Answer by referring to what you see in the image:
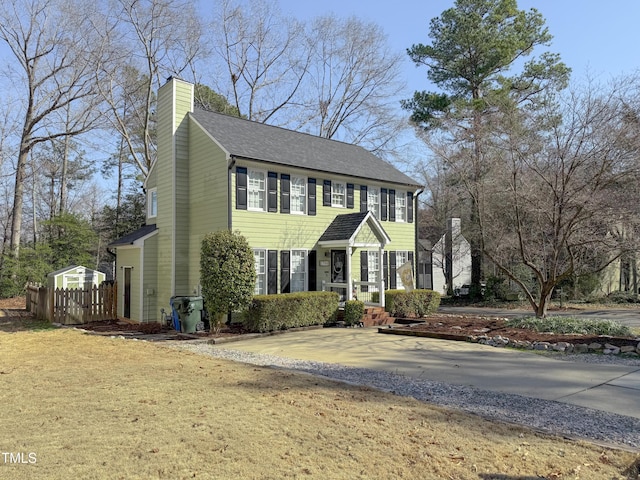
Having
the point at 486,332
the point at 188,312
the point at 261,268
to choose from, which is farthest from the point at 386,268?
the point at 188,312

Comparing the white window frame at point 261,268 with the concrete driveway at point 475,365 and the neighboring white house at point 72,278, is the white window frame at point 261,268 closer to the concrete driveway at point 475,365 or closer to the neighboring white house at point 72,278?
the concrete driveway at point 475,365

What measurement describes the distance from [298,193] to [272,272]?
3052 millimetres

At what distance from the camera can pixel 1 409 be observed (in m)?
5.26

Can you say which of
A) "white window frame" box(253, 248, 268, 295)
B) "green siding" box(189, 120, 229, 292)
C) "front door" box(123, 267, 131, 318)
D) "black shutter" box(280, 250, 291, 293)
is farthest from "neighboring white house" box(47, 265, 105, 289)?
"black shutter" box(280, 250, 291, 293)

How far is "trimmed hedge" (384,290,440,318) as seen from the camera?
1625cm

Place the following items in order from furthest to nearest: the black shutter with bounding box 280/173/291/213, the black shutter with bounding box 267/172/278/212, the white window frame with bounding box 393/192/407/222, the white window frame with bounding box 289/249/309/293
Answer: the white window frame with bounding box 393/192/407/222, the white window frame with bounding box 289/249/309/293, the black shutter with bounding box 280/173/291/213, the black shutter with bounding box 267/172/278/212

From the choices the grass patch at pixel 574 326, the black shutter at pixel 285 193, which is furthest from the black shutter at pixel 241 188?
the grass patch at pixel 574 326

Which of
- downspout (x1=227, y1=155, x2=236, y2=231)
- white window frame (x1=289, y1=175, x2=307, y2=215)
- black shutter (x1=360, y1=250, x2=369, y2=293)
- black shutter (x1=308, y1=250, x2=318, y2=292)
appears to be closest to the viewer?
downspout (x1=227, y1=155, x2=236, y2=231)

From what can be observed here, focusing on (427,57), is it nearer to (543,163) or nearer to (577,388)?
(543,163)

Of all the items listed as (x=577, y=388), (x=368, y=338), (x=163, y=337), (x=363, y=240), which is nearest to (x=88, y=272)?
(x=163, y=337)

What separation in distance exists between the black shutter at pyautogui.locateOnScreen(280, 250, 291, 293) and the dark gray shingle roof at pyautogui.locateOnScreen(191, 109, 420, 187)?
10.2ft

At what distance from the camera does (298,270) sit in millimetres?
16312

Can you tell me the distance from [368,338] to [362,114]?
23918mm

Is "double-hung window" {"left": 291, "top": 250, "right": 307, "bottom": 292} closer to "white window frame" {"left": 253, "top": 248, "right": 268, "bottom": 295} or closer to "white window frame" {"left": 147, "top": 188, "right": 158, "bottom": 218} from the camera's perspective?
"white window frame" {"left": 253, "top": 248, "right": 268, "bottom": 295}
